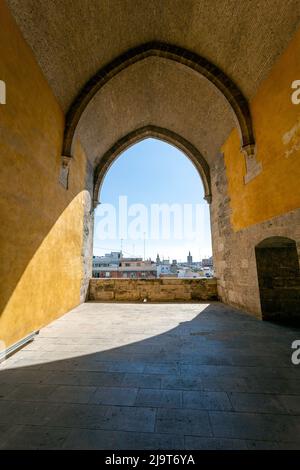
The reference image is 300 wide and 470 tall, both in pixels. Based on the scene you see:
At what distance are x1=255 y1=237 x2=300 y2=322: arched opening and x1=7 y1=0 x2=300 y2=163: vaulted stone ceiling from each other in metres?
3.71

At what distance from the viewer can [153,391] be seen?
195 centimetres

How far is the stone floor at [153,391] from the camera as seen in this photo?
1420mm

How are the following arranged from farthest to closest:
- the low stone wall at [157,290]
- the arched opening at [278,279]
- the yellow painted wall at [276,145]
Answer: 1. the low stone wall at [157,290]
2. the arched opening at [278,279]
3. the yellow painted wall at [276,145]

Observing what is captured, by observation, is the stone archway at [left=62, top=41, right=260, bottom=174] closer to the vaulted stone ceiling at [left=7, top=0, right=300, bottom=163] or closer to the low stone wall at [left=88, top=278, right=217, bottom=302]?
the vaulted stone ceiling at [left=7, top=0, right=300, bottom=163]

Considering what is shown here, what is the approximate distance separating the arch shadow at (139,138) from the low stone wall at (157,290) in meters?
3.27

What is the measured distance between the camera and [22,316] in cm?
329

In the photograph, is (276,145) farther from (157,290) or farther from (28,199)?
(157,290)

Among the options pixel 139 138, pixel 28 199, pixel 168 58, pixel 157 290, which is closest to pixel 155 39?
pixel 168 58

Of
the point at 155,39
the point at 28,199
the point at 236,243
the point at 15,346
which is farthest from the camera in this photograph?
the point at 236,243

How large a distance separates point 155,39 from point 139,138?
10.9ft

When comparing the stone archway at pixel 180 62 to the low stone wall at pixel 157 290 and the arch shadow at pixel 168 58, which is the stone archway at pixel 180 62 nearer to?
the arch shadow at pixel 168 58

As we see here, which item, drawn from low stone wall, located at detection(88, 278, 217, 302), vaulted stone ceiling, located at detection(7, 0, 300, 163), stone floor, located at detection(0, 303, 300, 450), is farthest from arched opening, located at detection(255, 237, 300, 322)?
vaulted stone ceiling, located at detection(7, 0, 300, 163)

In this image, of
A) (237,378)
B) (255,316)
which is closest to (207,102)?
(255,316)

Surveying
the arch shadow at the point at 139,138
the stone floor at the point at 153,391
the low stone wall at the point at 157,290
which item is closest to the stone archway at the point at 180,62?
the arch shadow at the point at 139,138
